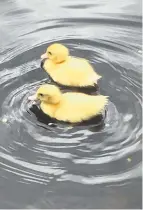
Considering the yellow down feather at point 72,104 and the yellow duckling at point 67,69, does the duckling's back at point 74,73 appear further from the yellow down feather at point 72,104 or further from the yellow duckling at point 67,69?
the yellow down feather at point 72,104

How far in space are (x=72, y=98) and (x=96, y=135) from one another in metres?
0.18

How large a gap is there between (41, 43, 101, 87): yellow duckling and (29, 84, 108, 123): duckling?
0.45ft

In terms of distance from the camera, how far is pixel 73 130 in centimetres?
227

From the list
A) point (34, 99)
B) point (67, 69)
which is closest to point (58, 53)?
point (67, 69)

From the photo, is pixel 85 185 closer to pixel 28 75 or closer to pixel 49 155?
pixel 49 155

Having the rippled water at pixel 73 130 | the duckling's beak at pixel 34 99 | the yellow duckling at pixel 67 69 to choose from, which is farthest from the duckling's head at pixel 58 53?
the duckling's beak at pixel 34 99

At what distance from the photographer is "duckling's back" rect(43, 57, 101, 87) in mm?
2395

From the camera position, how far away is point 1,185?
82.8 inches

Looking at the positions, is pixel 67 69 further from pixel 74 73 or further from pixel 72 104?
pixel 72 104

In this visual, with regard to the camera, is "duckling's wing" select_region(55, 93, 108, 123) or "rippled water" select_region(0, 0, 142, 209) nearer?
"rippled water" select_region(0, 0, 142, 209)

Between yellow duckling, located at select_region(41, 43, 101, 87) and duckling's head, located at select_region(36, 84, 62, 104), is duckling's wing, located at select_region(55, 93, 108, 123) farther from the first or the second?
yellow duckling, located at select_region(41, 43, 101, 87)

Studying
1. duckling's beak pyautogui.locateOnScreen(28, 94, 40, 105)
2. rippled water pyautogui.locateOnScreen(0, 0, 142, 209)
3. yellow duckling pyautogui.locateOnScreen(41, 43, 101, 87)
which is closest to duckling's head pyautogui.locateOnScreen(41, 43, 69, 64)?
yellow duckling pyautogui.locateOnScreen(41, 43, 101, 87)

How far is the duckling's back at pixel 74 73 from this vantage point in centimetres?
239

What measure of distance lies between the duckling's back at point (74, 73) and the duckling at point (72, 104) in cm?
13
